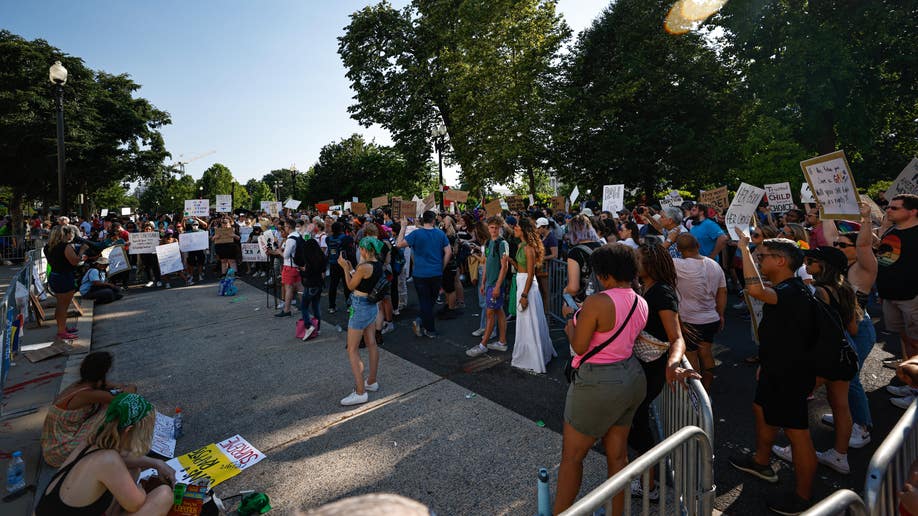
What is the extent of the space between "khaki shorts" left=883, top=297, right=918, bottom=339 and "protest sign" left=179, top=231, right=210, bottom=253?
15.1 meters

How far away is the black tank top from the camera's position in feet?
8.00

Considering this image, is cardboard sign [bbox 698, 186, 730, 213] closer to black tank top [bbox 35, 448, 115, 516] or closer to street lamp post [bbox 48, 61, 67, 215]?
black tank top [bbox 35, 448, 115, 516]

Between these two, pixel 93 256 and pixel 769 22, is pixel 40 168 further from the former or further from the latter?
pixel 769 22

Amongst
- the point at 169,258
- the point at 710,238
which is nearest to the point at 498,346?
the point at 710,238

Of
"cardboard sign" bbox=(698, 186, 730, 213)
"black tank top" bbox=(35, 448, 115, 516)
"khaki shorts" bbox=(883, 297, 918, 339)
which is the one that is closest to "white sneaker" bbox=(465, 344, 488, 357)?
"black tank top" bbox=(35, 448, 115, 516)

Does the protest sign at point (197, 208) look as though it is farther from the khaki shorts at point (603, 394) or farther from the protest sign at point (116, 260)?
the khaki shorts at point (603, 394)

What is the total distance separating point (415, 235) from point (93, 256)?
10.0m

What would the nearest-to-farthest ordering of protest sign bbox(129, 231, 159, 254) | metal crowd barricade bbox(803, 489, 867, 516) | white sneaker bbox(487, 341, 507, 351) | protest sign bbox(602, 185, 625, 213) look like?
metal crowd barricade bbox(803, 489, 867, 516), white sneaker bbox(487, 341, 507, 351), protest sign bbox(602, 185, 625, 213), protest sign bbox(129, 231, 159, 254)

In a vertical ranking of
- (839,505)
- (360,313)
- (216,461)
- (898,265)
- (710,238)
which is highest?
(710,238)

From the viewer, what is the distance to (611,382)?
8.59 ft

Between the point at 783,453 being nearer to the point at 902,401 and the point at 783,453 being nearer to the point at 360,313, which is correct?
the point at 902,401

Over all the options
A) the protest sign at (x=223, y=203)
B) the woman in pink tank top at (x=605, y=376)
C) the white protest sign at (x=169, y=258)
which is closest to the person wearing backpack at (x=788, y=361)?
the woman in pink tank top at (x=605, y=376)

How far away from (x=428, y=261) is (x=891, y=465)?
5.86 metres

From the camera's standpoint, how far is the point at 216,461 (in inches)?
155
